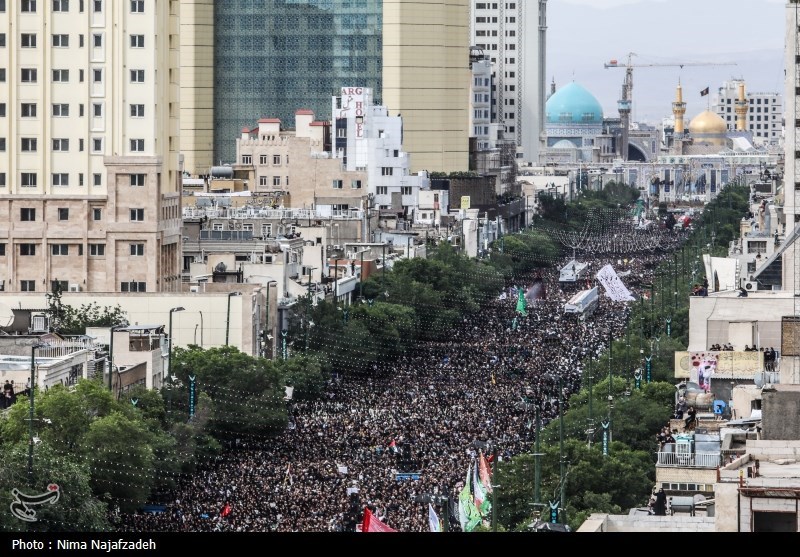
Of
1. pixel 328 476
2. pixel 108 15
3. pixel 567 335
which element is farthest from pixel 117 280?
pixel 328 476

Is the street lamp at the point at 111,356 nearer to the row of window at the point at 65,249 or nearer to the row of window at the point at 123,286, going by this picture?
the row of window at the point at 123,286

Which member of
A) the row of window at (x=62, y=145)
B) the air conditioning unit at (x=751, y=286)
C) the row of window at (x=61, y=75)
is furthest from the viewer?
the row of window at (x=62, y=145)

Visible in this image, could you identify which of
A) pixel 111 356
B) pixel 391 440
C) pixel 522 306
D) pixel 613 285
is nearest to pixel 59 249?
pixel 613 285

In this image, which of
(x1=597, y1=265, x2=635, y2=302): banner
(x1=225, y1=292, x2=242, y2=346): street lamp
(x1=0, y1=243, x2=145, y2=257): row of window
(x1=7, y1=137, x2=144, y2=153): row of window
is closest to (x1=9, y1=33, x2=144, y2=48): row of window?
(x1=7, y1=137, x2=144, y2=153): row of window

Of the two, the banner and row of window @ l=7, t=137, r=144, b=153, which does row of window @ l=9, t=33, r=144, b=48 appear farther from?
the banner

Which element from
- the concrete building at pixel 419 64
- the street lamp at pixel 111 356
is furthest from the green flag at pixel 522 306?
the concrete building at pixel 419 64

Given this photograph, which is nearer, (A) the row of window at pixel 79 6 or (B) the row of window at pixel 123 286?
(B) the row of window at pixel 123 286
